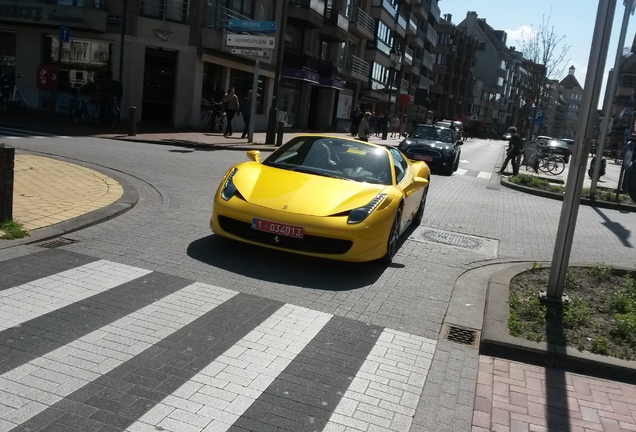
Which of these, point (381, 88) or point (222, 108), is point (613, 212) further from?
point (381, 88)

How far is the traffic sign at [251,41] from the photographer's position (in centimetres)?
2047

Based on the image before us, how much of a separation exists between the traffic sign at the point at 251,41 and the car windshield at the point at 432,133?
569 cm

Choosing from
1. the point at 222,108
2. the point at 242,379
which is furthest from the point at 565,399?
the point at 222,108

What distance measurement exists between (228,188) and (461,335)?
2.93 meters

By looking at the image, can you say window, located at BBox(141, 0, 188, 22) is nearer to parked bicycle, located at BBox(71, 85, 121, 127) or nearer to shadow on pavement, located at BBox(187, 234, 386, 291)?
parked bicycle, located at BBox(71, 85, 121, 127)

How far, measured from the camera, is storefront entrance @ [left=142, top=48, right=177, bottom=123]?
84.1 feet

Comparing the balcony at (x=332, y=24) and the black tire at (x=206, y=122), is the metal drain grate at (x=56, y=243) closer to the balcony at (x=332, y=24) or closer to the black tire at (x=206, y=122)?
the black tire at (x=206, y=122)

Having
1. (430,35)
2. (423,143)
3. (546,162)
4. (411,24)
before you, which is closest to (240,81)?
(423,143)

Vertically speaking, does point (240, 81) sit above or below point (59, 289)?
above

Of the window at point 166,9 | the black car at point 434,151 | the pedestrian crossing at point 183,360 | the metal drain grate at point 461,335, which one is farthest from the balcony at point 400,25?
the pedestrian crossing at point 183,360

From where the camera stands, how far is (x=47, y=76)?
2216 centimetres

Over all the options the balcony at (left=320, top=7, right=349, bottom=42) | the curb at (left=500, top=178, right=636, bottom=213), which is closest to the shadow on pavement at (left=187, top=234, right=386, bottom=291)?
the curb at (left=500, top=178, right=636, bottom=213)

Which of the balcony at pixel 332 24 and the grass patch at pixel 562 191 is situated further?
the balcony at pixel 332 24

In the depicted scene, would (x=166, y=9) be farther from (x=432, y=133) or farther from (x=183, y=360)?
(x=183, y=360)
